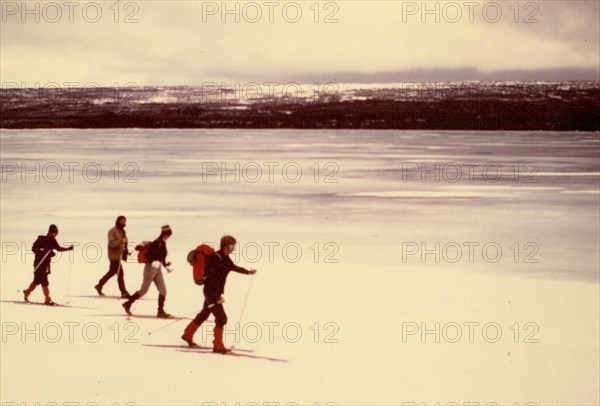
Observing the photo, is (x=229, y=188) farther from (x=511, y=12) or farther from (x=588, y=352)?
(x=588, y=352)

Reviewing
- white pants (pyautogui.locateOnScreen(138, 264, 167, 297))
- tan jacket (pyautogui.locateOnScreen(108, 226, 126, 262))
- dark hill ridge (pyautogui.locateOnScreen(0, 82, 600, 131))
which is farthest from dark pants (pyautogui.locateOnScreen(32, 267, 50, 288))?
dark hill ridge (pyautogui.locateOnScreen(0, 82, 600, 131))

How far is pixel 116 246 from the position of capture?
652 cm

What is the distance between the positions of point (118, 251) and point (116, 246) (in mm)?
40

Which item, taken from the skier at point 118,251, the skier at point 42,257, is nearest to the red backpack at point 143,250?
the skier at point 118,251

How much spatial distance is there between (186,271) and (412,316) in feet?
6.07

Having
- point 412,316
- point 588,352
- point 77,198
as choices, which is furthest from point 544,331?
point 77,198

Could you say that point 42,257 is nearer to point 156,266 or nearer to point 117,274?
point 117,274

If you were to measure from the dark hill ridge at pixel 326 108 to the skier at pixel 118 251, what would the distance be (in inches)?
67.6

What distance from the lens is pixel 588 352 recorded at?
6398 millimetres

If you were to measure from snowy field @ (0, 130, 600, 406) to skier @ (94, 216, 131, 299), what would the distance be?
9.6 inches

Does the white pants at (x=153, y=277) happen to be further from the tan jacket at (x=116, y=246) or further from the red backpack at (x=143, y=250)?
the tan jacket at (x=116, y=246)

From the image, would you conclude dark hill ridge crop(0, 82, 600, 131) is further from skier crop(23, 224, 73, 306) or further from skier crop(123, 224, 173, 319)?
skier crop(123, 224, 173, 319)

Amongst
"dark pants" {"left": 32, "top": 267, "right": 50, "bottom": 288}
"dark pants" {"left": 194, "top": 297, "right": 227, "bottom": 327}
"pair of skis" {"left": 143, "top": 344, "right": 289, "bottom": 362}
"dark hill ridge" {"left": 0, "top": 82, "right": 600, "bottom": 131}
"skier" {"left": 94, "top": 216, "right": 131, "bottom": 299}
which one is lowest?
"pair of skis" {"left": 143, "top": 344, "right": 289, "bottom": 362}

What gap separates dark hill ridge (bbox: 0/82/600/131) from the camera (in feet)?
25.1
